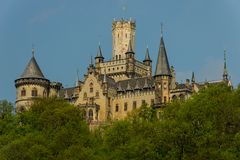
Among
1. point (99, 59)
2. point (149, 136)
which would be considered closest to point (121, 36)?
point (99, 59)

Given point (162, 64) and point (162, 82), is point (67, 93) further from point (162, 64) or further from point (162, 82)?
point (162, 82)

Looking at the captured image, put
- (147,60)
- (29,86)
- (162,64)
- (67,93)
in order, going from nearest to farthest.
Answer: (162,64) < (29,86) < (67,93) < (147,60)

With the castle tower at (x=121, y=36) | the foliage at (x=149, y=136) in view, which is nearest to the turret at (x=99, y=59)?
the castle tower at (x=121, y=36)

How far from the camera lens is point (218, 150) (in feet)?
235

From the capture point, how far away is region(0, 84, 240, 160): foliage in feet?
241

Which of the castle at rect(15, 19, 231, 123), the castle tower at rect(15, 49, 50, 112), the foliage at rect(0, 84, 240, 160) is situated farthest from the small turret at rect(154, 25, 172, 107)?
the foliage at rect(0, 84, 240, 160)

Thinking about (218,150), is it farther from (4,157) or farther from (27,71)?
(27,71)

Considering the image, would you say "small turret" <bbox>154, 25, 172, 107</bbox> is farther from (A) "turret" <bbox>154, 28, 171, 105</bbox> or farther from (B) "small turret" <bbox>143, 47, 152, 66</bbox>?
(B) "small turret" <bbox>143, 47, 152, 66</bbox>

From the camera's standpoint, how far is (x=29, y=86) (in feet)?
471

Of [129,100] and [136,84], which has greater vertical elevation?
[136,84]

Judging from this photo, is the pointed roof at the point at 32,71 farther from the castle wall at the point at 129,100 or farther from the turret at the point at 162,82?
the turret at the point at 162,82

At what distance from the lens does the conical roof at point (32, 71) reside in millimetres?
144625

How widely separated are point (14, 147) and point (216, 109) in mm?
23646

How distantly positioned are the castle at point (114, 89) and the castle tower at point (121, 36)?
6.47 meters
